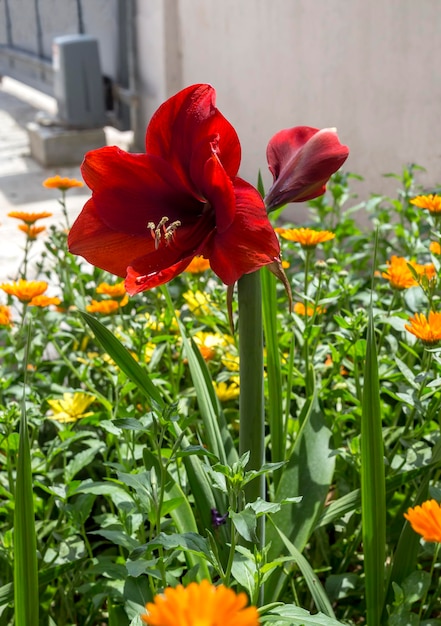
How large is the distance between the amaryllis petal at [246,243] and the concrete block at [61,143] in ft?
20.2

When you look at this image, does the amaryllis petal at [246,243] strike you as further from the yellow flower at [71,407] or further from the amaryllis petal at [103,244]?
the yellow flower at [71,407]

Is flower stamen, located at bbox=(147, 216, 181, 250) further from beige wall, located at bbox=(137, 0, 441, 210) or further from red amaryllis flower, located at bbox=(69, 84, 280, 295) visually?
beige wall, located at bbox=(137, 0, 441, 210)

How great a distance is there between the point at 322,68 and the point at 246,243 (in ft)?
12.7

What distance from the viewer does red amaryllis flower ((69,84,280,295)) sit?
94 cm

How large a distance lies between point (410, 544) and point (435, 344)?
30 centimetres

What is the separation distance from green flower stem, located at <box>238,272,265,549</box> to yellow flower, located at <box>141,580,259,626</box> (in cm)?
53

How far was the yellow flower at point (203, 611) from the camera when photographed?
0.51 m

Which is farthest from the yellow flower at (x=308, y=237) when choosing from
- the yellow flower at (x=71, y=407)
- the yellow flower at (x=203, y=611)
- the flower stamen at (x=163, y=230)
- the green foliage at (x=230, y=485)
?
the yellow flower at (x=203, y=611)

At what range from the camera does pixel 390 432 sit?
5.41 feet

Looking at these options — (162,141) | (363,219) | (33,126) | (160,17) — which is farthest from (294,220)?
(162,141)

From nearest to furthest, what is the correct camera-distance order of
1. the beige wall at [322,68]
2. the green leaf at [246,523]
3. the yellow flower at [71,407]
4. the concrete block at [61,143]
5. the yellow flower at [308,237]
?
the green leaf at [246,523] < the yellow flower at [71,407] < the yellow flower at [308,237] < the beige wall at [322,68] < the concrete block at [61,143]

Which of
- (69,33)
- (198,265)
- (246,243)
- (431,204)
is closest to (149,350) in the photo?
(198,265)

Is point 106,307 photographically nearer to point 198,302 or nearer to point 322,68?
point 198,302

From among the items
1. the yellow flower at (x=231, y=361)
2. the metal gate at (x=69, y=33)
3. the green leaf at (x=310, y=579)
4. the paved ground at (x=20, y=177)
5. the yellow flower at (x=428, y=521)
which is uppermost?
the yellow flower at (x=428, y=521)
